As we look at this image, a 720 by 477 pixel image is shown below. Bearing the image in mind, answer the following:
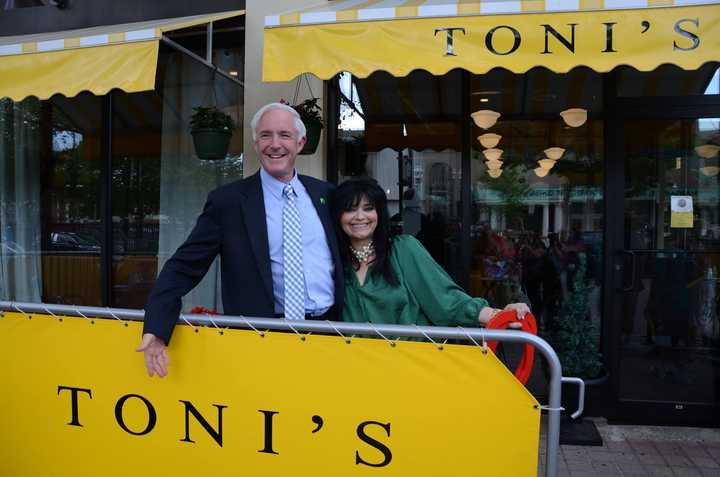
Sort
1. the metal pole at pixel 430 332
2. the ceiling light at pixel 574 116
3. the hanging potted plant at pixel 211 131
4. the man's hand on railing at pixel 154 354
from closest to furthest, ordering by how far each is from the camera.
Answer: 1. the metal pole at pixel 430 332
2. the man's hand on railing at pixel 154 354
3. the hanging potted plant at pixel 211 131
4. the ceiling light at pixel 574 116

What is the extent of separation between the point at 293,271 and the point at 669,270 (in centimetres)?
348

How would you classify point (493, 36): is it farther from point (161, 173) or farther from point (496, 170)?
point (161, 173)

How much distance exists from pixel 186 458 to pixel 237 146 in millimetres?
3163

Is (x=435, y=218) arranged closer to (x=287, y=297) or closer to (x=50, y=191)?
(x=287, y=297)

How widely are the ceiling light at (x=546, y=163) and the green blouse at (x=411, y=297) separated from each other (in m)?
2.78

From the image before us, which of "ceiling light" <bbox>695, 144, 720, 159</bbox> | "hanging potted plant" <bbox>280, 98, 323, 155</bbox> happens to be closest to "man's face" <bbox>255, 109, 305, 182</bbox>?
"hanging potted plant" <bbox>280, 98, 323, 155</bbox>

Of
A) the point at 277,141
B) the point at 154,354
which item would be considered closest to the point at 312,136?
the point at 277,141

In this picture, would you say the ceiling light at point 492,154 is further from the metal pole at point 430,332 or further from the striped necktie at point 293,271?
the metal pole at point 430,332

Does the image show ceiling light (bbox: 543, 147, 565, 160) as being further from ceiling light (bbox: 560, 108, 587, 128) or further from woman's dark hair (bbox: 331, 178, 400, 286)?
woman's dark hair (bbox: 331, 178, 400, 286)

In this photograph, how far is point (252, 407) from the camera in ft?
6.48

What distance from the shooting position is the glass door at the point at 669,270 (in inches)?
175

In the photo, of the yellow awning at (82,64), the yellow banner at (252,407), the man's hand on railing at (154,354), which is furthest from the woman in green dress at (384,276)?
the yellow awning at (82,64)

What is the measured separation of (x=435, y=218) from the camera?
4.84 meters

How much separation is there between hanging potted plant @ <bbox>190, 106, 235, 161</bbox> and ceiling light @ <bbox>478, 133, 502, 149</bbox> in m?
2.03
